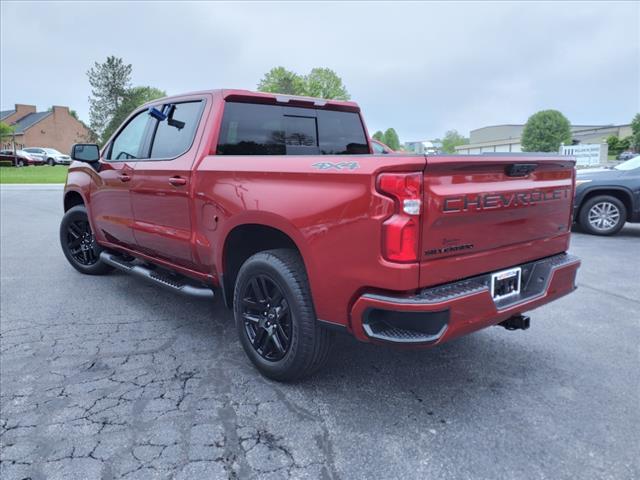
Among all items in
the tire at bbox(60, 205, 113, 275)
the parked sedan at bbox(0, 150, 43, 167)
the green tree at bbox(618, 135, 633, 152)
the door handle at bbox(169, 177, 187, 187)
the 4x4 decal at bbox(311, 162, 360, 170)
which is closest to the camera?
the 4x4 decal at bbox(311, 162, 360, 170)

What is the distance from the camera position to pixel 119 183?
439cm

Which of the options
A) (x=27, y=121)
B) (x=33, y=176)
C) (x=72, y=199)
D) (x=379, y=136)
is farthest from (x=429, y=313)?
(x=379, y=136)

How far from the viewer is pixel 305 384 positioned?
9.84ft

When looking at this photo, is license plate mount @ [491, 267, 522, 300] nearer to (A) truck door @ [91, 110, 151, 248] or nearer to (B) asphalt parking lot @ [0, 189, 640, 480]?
(B) asphalt parking lot @ [0, 189, 640, 480]

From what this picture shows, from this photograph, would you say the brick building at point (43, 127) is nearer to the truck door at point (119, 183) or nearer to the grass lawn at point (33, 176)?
the grass lawn at point (33, 176)

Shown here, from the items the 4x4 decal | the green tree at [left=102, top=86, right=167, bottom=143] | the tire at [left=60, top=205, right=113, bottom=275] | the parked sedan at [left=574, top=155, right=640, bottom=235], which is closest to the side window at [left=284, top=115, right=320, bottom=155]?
the 4x4 decal

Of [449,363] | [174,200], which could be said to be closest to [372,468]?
[449,363]

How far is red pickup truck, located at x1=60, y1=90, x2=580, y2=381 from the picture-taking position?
2258mm

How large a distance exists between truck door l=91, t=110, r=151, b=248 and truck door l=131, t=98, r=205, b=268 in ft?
0.57

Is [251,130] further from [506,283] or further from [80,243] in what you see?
[80,243]

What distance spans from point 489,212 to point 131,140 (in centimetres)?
344

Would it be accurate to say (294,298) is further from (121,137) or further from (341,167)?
(121,137)

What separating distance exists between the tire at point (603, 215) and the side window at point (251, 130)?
670 cm

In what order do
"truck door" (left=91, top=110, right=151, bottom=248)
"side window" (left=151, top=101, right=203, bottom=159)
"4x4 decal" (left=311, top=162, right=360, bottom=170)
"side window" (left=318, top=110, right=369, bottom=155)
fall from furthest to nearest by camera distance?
"truck door" (left=91, top=110, right=151, bottom=248) < "side window" (left=318, top=110, right=369, bottom=155) < "side window" (left=151, top=101, right=203, bottom=159) < "4x4 decal" (left=311, top=162, right=360, bottom=170)
